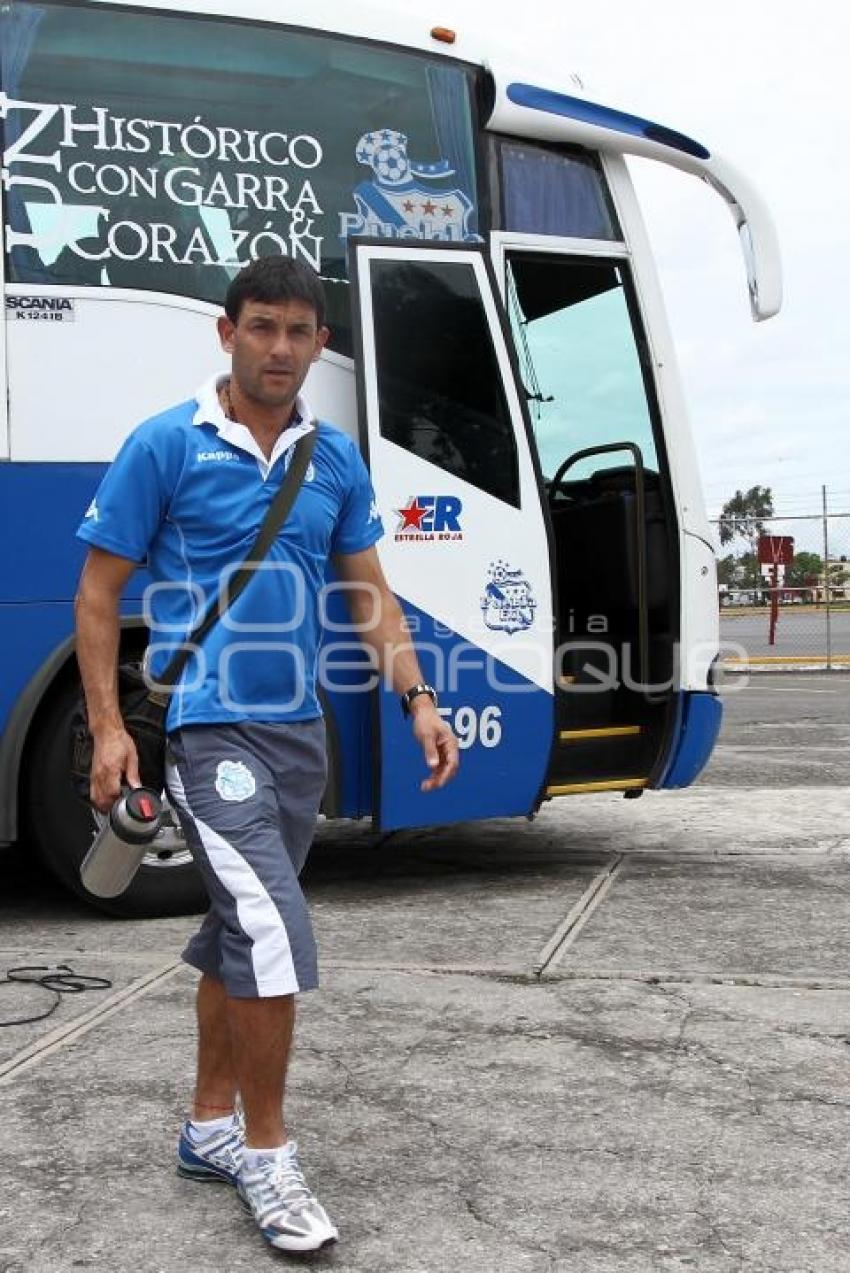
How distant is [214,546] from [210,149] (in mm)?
3086

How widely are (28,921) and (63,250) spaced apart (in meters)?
2.46

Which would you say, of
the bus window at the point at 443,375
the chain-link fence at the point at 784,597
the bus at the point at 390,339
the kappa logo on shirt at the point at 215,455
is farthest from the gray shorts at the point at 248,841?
the chain-link fence at the point at 784,597

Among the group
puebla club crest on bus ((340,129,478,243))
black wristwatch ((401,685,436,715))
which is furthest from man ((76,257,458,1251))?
puebla club crest on bus ((340,129,478,243))

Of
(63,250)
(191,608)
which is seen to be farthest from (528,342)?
(191,608)

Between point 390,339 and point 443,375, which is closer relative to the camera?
point 390,339

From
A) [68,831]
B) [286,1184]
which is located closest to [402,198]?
[68,831]

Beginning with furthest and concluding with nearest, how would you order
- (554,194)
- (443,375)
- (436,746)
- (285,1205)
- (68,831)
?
(554,194)
(443,375)
(68,831)
(436,746)
(285,1205)

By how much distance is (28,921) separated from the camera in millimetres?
5660

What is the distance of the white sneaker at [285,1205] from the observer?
2.77m

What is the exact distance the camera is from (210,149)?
5.56 m

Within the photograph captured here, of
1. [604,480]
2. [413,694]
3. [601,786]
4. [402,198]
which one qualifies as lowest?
[601,786]

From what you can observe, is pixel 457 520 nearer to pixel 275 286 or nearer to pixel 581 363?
pixel 581 363

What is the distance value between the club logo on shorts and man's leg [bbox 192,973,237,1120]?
0.43 meters

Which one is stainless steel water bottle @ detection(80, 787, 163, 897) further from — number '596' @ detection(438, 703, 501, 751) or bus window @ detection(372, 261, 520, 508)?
bus window @ detection(372, 261, 520, 508)
